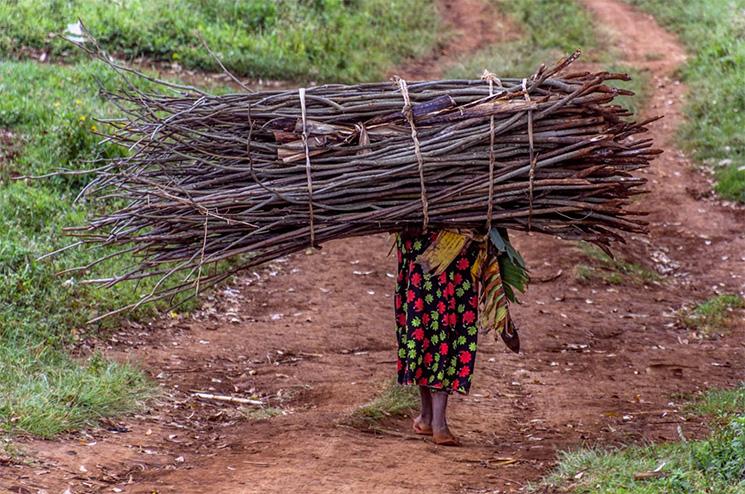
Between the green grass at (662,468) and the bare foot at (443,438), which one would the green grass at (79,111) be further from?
the green grass at (662,468)

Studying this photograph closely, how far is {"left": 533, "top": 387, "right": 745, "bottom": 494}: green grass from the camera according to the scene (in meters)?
3.48

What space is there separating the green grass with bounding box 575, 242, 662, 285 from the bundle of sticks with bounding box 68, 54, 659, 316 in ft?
12.2

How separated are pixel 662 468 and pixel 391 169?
5.37ft

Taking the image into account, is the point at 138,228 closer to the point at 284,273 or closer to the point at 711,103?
the point at 284,273

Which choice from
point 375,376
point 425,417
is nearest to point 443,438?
point 425,417

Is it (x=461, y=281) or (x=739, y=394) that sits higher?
(x=461, y=281)

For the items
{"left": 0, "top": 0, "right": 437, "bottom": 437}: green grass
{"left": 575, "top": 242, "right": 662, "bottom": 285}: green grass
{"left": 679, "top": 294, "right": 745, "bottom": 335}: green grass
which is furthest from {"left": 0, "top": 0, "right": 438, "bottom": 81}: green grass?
{"left": 679, "top": 294, "right": 745, "bottom": 335}: green grass

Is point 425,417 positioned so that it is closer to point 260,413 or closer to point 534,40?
point 260,413

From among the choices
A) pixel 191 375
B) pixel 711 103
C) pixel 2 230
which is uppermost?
pixel 711 103

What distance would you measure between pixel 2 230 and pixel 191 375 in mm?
1845

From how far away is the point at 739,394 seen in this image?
A: 5336 millimetres

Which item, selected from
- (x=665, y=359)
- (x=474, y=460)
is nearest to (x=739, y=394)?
(x=665, y=359)

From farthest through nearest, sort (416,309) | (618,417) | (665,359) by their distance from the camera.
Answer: (665,359), (618,417), (416,309)

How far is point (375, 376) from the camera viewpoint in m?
5.95
